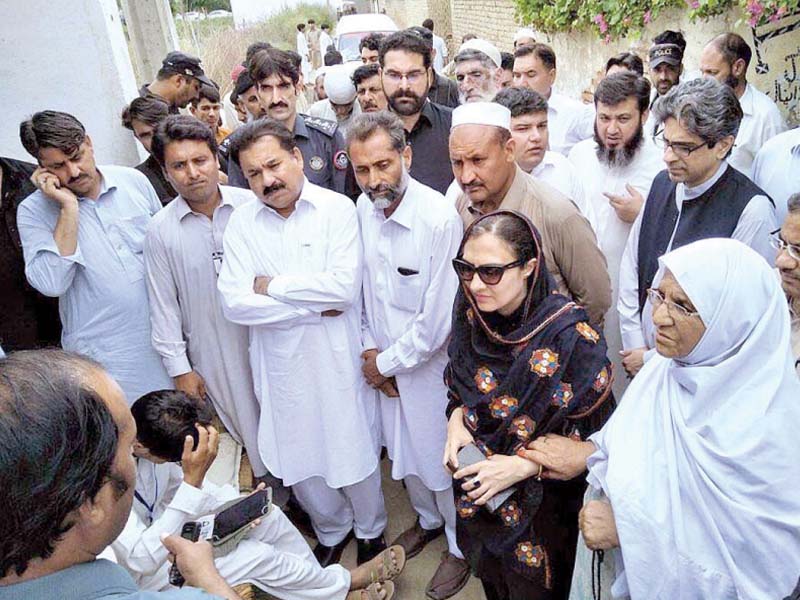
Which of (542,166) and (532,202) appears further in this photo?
(542,166)

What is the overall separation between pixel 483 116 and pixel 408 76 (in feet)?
4.17

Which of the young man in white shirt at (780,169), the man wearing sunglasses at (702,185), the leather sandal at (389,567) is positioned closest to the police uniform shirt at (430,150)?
the man wearing sunglasses at (702,185)

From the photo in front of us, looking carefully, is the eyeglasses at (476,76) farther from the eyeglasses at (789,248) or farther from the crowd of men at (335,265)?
the eyeglasses at (789,248)

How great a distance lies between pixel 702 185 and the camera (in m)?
2.54

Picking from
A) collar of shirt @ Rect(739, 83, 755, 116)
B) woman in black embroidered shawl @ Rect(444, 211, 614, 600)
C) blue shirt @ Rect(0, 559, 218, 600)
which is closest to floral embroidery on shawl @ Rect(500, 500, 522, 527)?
woman in black embroidered shawl @ Rect(444, 211, 614, 600)

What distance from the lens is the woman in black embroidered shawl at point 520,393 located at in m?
1.86

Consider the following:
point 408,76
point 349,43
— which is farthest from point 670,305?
point 349,43

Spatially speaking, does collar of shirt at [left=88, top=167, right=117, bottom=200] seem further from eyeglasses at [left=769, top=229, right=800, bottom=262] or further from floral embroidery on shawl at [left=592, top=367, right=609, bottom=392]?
eyeglasses at [left=769, top=229, right=800, bottom=262]

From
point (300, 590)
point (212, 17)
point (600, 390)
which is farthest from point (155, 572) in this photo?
point (212, 17)

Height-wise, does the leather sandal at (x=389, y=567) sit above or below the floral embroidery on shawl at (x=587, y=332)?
below

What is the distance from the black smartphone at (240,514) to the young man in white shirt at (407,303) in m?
0.80

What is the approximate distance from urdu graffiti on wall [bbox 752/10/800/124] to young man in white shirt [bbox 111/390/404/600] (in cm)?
453

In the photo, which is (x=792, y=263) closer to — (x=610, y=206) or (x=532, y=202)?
(x=532, y=202)

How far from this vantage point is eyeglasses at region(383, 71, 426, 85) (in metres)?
3.66
